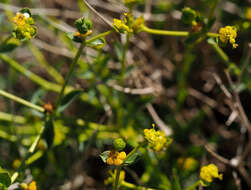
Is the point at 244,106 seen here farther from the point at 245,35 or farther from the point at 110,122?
the point at 110,122

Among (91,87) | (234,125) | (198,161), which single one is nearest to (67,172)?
(91,87)

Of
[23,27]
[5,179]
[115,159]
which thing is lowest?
[5,179]

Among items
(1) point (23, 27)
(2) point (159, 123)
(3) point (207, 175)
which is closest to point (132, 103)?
(2) point (159, 123)

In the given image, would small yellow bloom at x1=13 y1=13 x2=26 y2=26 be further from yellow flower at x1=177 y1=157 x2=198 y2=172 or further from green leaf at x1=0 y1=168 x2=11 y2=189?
yellow flower at x1=177 y1=157 x2=198 y2=172

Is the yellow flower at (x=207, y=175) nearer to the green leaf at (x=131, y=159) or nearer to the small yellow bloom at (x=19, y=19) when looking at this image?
the green leaf at (x=131, y=159)

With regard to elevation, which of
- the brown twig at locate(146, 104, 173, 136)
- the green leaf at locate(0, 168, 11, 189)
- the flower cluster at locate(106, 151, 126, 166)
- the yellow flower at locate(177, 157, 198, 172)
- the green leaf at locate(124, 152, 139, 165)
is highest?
the flower cluster at locate(106, 151, 126, 166)

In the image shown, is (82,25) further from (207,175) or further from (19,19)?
(207,175)

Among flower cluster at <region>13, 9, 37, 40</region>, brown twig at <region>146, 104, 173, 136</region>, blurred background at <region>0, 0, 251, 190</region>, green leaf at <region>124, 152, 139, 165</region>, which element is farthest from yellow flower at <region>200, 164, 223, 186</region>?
flower cluster at <region>13, 9, 37, 40</region>
